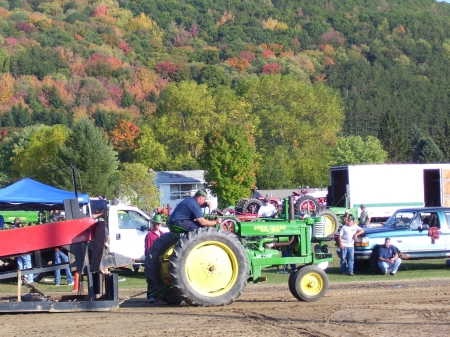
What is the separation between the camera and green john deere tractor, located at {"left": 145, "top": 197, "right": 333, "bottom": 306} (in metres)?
11.7

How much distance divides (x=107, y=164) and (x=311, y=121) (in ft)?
122

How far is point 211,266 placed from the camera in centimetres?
1179

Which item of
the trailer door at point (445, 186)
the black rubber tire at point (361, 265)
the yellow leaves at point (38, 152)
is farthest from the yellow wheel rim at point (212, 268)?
the yellow leaves at point (38, 152)

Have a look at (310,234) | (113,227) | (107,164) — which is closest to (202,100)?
(107,164)

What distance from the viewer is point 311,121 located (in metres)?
83.2

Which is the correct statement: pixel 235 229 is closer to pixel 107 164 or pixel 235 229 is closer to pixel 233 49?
pixel 107 164

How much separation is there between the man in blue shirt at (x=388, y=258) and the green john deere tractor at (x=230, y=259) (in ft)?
18.2

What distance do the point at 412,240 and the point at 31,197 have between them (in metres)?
9.71

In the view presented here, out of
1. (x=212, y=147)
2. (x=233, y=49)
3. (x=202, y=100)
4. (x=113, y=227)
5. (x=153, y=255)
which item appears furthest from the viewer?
(x=233, y=49)

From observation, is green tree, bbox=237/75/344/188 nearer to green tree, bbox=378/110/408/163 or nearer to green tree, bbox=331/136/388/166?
green tree, bbox=331/136/388/166

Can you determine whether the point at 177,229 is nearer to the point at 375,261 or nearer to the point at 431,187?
the point at 375,261

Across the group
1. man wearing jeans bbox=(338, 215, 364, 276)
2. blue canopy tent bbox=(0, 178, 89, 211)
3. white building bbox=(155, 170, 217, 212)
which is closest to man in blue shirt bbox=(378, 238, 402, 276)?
man wearing jeans bbox=(338, 215, 364, 276)

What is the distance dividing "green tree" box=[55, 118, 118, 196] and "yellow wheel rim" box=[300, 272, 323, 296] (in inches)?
1452

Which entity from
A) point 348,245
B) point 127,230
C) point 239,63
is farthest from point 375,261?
point 239,63
